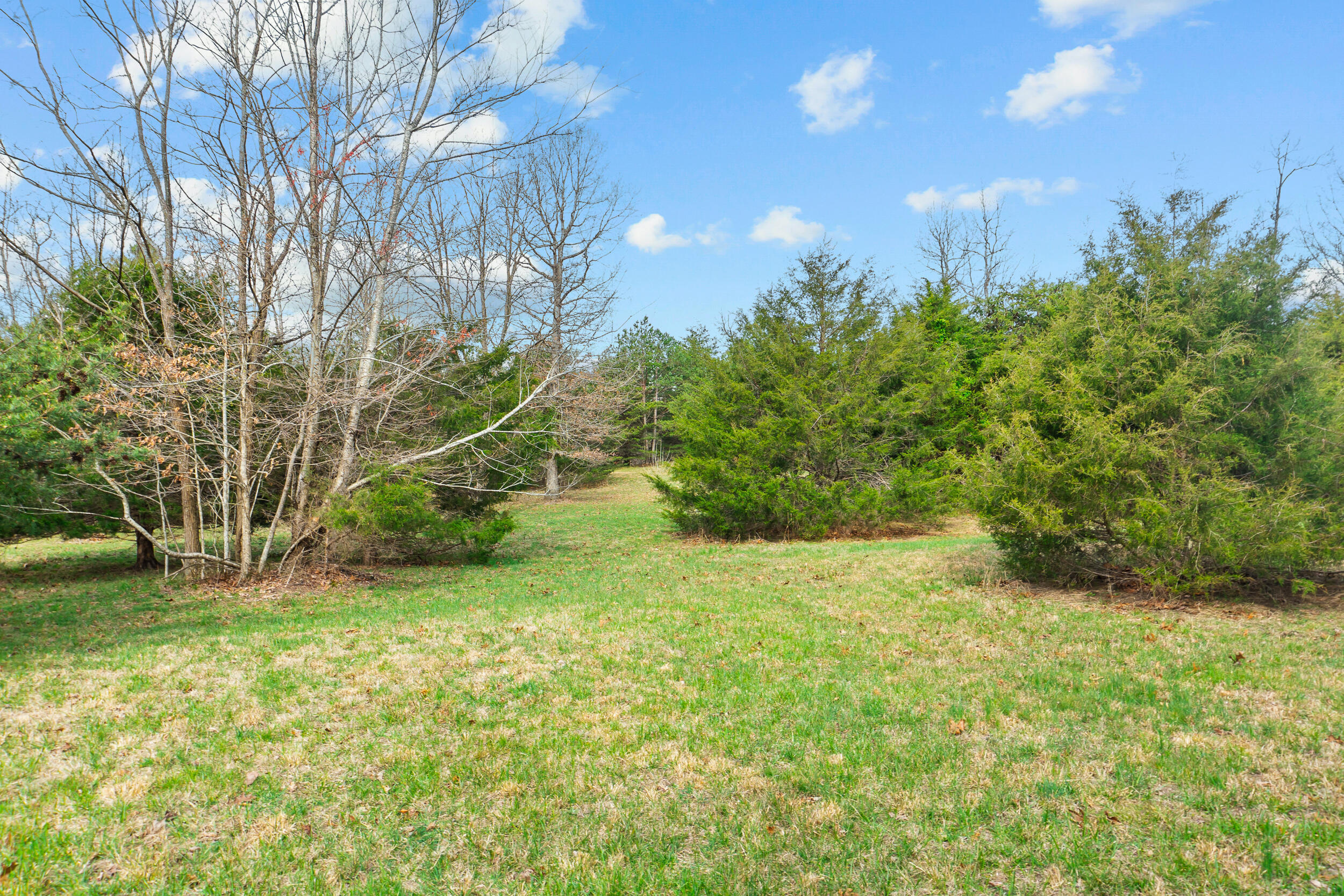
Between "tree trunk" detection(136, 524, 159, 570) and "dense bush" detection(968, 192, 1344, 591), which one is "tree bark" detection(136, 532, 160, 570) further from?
"dense bush" detection(968, 192, 1344, 591)

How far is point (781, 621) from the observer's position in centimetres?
768

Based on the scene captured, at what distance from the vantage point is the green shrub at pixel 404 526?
1096 cm

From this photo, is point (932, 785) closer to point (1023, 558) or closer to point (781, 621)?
point (781, 621)

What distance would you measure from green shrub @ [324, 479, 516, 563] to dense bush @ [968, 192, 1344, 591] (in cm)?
833

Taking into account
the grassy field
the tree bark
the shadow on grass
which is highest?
the tree bark

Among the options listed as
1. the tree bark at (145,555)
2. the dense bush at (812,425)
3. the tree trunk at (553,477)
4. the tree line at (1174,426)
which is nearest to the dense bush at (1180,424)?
the tree line at (1174,426)

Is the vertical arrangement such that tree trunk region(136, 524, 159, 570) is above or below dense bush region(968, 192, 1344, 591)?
below

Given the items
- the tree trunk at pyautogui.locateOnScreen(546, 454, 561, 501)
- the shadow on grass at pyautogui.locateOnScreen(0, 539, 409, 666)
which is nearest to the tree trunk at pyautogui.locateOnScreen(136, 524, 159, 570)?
the shadow on grass at pyautogui.locateOnScreen(0, 539, 409, 666)

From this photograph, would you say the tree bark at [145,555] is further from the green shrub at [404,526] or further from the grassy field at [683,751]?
the grassy field at [683,751]

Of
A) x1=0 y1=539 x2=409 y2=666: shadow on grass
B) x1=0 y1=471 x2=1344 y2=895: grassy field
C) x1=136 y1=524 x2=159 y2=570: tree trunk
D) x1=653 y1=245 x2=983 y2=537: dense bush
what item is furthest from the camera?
x1=653 y1=245 x2=983 y2=537: dense bush

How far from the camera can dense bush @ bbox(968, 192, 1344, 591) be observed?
7574mm

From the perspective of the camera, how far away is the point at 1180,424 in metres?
8.12

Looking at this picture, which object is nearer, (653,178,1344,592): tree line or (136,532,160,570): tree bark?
(653,178,1344,592): tree line

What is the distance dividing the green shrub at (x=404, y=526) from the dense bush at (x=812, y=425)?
516 cm
